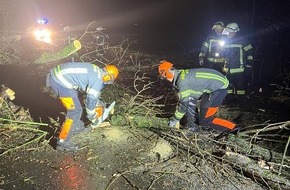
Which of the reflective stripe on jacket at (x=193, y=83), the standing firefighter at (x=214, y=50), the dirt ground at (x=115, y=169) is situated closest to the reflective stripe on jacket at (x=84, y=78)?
the dirt ground at (x=115, y=169)

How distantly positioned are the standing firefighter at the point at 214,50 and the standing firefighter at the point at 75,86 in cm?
277

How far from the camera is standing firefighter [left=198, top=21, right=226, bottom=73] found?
665cm

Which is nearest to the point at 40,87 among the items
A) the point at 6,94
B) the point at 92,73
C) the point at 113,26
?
the point at 6,94

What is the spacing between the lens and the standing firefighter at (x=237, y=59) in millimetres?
6664

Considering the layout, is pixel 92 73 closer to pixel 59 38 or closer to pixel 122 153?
pixel 122 153

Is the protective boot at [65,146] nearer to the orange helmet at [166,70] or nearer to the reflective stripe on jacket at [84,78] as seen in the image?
the reflective stripe on jacket at [84,78]

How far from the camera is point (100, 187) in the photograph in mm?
4148

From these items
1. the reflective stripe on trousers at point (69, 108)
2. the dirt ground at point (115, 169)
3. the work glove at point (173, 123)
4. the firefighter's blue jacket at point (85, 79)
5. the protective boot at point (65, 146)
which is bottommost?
the dirt ground at point (115, 169)

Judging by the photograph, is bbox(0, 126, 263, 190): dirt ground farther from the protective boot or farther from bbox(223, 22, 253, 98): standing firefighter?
bbox(223, 22, 253, 98): standing firefighter

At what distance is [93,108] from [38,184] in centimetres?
126

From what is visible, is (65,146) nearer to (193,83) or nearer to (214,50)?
(193,83)

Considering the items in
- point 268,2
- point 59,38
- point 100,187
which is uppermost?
point 268,2

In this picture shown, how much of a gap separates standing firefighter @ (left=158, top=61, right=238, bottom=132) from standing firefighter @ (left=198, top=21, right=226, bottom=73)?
156cm

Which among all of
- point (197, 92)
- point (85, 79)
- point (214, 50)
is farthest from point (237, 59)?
point (85, 79)
